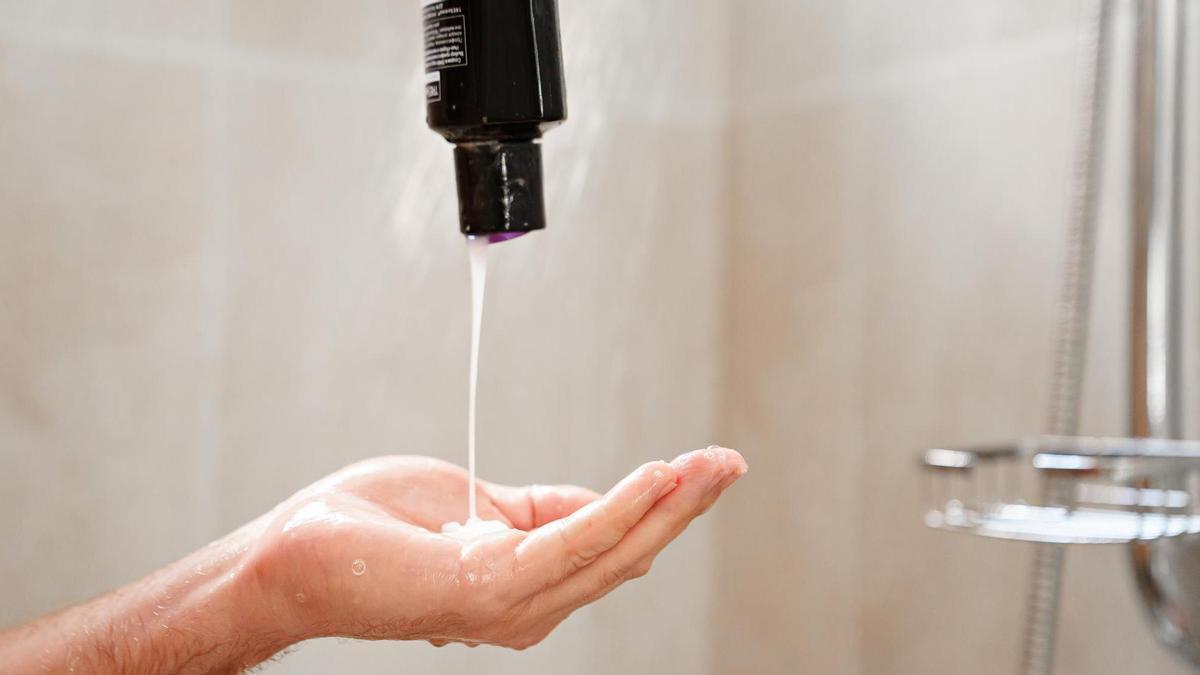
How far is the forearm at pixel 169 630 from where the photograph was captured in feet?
2.40

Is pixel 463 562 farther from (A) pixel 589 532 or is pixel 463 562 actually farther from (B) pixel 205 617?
(B) pixel 205 617

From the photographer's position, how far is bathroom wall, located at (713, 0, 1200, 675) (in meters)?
1.22

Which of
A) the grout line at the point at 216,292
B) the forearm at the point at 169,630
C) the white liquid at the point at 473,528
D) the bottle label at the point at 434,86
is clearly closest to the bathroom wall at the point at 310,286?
the grout line at the point at 216,292

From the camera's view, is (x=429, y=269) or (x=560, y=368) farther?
(x=560, y=368)

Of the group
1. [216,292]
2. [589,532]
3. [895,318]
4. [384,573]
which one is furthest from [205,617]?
[895,318]

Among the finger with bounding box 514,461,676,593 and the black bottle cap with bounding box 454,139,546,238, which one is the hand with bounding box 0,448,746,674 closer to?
the finger with bounding box 514,461,676,593

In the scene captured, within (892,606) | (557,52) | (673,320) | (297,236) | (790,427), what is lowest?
(892,606)

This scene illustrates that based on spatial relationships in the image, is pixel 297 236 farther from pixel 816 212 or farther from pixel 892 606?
pixel 892 606

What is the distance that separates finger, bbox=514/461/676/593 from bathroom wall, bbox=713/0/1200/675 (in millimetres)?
697

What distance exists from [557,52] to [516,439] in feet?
2.83

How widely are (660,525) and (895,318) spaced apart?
84cm

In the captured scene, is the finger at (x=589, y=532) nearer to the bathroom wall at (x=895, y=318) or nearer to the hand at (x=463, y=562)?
the hand at (x=463, y=562)

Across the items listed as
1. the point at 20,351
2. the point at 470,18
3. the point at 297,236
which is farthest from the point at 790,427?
the point at 470,18

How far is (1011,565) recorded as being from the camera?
127 centimetres
